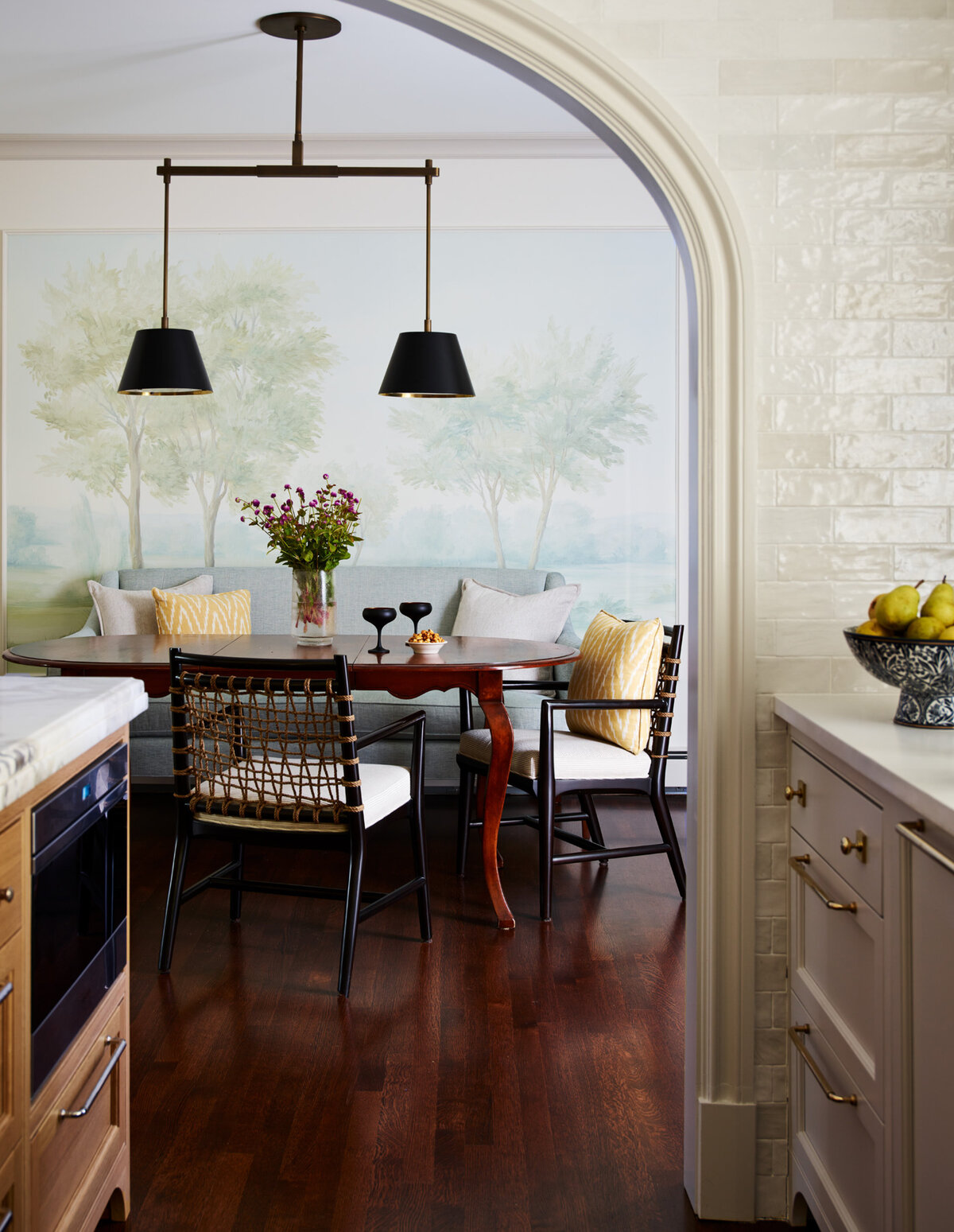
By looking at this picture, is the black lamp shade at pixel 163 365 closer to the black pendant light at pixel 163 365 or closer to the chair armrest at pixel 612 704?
the black pendant light at pixel 163 365

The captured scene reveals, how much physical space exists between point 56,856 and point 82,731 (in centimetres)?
17

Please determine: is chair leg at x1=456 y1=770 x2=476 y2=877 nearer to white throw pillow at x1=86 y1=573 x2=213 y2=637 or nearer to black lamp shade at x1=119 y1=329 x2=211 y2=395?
black lamp shade at x1=119 y1=329 x2=211 y2=395

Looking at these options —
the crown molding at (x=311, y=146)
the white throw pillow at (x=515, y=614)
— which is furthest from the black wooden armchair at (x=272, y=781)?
the crown molding at (x=311, y=146)

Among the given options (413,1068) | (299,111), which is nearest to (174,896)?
(413,1068)

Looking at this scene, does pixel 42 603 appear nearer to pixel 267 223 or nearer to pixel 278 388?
pixel 278 388

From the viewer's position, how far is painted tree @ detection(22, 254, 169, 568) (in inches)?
206

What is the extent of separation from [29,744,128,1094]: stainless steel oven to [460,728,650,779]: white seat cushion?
1809 mm

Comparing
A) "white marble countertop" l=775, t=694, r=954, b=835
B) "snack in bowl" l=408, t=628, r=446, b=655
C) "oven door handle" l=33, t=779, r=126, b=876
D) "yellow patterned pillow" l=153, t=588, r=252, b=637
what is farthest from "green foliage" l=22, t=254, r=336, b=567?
"white marble countertop" l=775, t=694, r=954, b=835

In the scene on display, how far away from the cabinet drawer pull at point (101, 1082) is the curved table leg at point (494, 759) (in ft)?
5.43

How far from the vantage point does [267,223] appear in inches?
206

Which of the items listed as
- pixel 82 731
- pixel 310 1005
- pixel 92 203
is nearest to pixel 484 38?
pixel 82 731

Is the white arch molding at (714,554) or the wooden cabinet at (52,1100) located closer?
the wooden cabinet at (52,1100)

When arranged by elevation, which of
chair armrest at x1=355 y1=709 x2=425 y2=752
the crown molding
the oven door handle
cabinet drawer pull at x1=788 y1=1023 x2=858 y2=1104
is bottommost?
cabinet drawer pull at x1=788 y1=1023 x2=858 y2=1104

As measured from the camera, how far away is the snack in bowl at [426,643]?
3.62m
